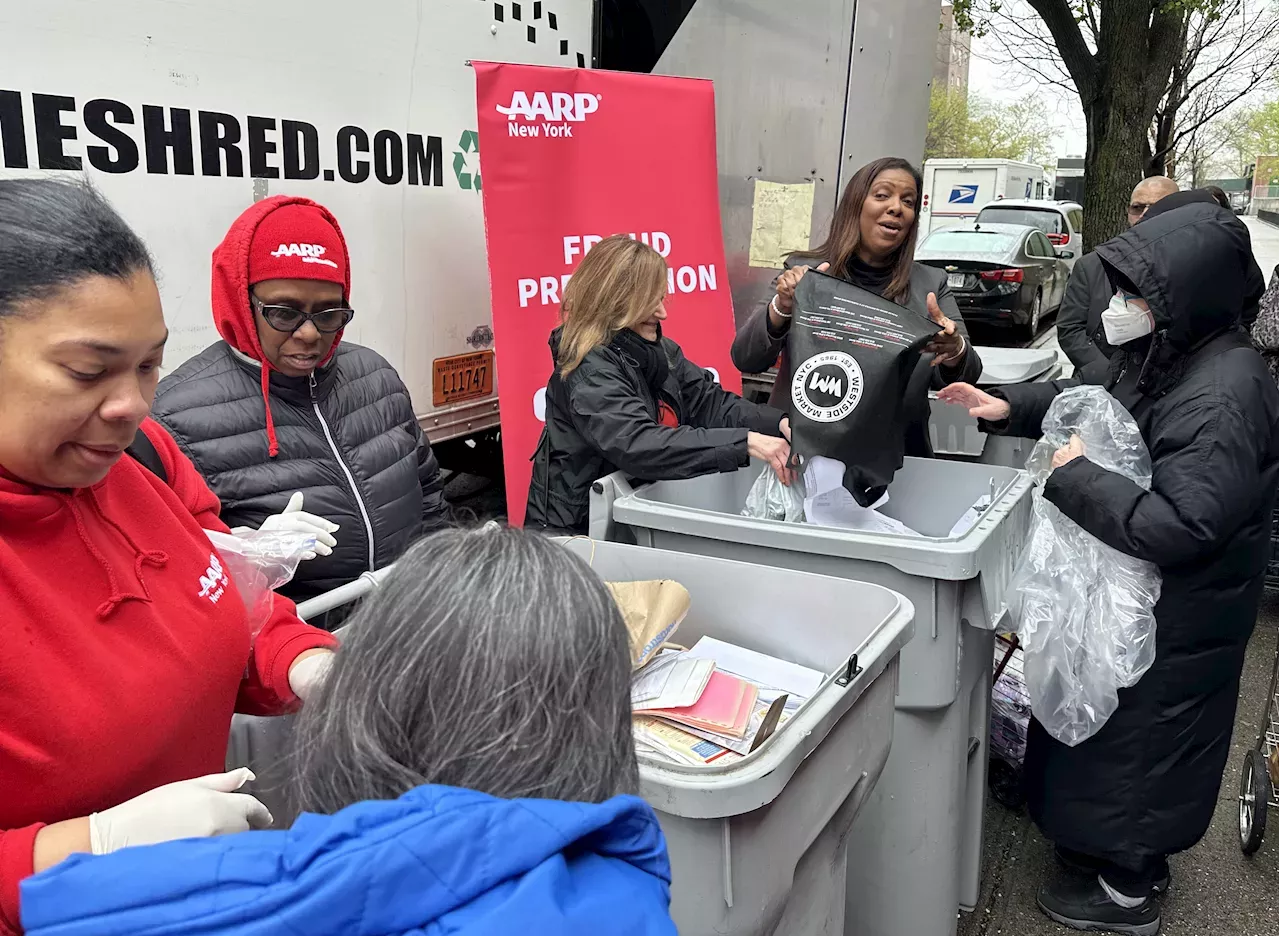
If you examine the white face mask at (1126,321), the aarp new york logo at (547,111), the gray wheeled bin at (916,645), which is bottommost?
the gray wheeled bin at (916,645)

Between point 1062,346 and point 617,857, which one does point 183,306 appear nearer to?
point 617,857

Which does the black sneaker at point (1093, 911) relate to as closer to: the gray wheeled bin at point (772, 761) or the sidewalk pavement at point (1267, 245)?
the gray wheeled bin at point (772, 761)

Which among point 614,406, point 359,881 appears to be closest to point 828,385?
point 614,406

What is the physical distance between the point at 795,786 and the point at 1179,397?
1.35 m

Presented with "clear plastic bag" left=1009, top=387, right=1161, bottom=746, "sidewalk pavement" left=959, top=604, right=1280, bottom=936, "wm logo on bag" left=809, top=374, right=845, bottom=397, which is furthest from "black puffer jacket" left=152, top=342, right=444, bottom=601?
"sidewalk pavement" left=959, top=604, right=1280, bottom=936

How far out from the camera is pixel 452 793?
77 centimetres

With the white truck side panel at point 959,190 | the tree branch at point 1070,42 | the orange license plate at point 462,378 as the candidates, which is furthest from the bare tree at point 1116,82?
the white truck side panel at point 959,190

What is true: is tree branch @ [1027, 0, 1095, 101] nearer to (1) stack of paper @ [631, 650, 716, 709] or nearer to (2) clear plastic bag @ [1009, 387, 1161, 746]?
(2) clear plastic bag @ [1009, 387, 1161, 746]

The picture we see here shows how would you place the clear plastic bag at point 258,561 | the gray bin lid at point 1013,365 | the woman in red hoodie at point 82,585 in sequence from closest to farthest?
the woman in red hoodie at point 82,585 < the clear plastic bag at point 258,561 < the gray bin lid at point 1013,365

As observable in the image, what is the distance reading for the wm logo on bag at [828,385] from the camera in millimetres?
2299

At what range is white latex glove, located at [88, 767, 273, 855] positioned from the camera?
38.8 inches

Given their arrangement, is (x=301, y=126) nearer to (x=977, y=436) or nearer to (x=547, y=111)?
(x=547, y=111)

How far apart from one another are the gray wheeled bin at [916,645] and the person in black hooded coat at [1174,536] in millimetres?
248

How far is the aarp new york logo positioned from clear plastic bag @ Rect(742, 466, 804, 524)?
1.42 meters
